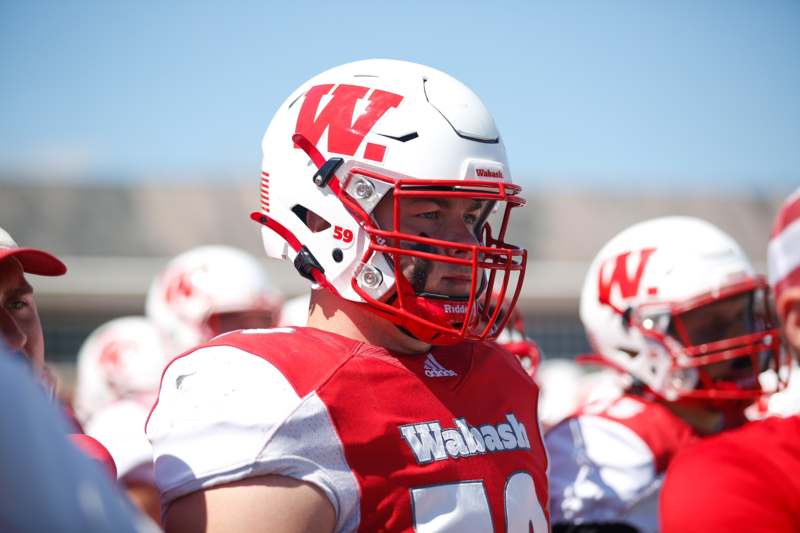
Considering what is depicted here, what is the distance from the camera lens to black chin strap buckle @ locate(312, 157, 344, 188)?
1967 mm

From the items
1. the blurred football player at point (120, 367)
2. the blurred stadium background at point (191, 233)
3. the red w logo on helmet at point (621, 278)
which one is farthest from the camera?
the blurred stadium background at point (191, 233)

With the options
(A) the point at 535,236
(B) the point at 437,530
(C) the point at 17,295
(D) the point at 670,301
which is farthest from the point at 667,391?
(A) the point at 535,236

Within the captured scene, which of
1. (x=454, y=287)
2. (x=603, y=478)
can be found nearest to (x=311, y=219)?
(x=454, y=287)

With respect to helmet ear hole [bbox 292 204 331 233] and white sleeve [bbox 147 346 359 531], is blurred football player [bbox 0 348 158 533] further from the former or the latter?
helmet ear hole [bbox 292 204 331 233]

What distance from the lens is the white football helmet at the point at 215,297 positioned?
479 centimetres

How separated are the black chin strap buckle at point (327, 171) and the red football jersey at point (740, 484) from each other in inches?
38.1

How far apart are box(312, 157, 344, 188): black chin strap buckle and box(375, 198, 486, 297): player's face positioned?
12cm

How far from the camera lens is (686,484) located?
1903mm

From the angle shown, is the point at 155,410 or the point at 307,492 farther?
the point at 155,410

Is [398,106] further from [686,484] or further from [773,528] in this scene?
[773,528]

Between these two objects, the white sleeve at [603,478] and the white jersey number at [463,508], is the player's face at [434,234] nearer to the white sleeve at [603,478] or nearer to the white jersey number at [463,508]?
the white jersey number at [463,508]

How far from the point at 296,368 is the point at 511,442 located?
542 mm

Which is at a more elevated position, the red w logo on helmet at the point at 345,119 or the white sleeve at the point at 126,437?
the red w logo on helmet at the point at 345,119

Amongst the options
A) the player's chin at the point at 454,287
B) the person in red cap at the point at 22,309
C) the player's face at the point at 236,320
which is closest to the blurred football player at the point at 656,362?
the player's chin at the point at 454,287
